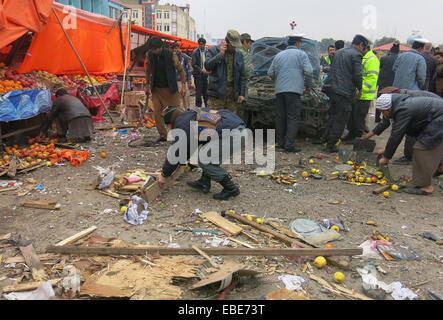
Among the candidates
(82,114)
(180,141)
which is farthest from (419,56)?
(82,114)

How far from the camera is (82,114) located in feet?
24.8

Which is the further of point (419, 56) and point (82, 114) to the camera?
point (82, 114)

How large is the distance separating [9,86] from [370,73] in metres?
8.14

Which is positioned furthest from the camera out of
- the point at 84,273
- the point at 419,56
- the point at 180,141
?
the point at 419,56

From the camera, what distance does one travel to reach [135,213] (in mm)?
4250

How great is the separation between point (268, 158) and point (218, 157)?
243cm

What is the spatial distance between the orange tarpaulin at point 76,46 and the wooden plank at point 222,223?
7021 millimetres

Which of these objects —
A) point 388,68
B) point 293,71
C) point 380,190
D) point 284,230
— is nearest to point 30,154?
point 284,230

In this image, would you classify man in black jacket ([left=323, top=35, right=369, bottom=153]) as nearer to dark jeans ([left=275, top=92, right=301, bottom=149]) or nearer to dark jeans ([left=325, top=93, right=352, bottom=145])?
dark jeans ([left=325, top=93, right=352, bottom=145])

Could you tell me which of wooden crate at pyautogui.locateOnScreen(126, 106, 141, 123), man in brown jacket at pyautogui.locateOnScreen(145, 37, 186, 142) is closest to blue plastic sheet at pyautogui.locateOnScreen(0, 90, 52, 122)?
man in brown jacket at pyautogui.locateOnScreen(145, 37, 186, 142)

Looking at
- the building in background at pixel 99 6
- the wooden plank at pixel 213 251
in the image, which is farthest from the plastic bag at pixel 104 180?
the building in background at pixel 99 6
